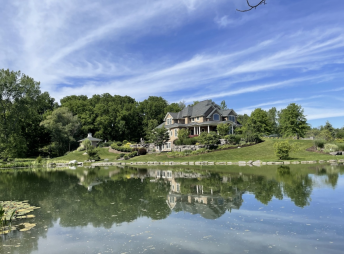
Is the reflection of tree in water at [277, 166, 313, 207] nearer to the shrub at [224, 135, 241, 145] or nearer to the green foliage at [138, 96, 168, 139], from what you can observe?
the shrub at [224, 135, 241, 145]

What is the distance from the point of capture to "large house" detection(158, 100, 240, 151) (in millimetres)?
52906

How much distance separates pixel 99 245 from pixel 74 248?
707mm

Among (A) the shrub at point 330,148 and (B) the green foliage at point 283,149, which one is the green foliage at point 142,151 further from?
(A) the shrub at point 330,148

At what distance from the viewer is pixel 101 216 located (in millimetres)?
11117

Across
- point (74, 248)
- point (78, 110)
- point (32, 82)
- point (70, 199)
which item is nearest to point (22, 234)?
point (74, 248)

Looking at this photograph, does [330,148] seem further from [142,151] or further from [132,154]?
[132,154]

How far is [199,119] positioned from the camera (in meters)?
54.0

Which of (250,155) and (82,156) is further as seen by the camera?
(82,156)

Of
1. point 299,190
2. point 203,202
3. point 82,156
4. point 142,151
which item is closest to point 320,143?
point 299,190

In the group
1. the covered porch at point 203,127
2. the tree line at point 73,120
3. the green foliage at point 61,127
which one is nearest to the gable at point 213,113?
the covered porch at point 203,127

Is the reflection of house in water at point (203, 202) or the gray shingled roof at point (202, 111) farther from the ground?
the gray shingled roof at point (202, 111)

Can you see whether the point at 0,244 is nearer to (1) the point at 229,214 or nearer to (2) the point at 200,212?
(2) the point at 200,212

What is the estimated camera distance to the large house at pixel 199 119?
174 ft

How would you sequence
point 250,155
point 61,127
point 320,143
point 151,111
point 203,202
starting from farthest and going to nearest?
point 151,111 < point 61,127 < point 250,155 < point 320,143 < point 203,202
